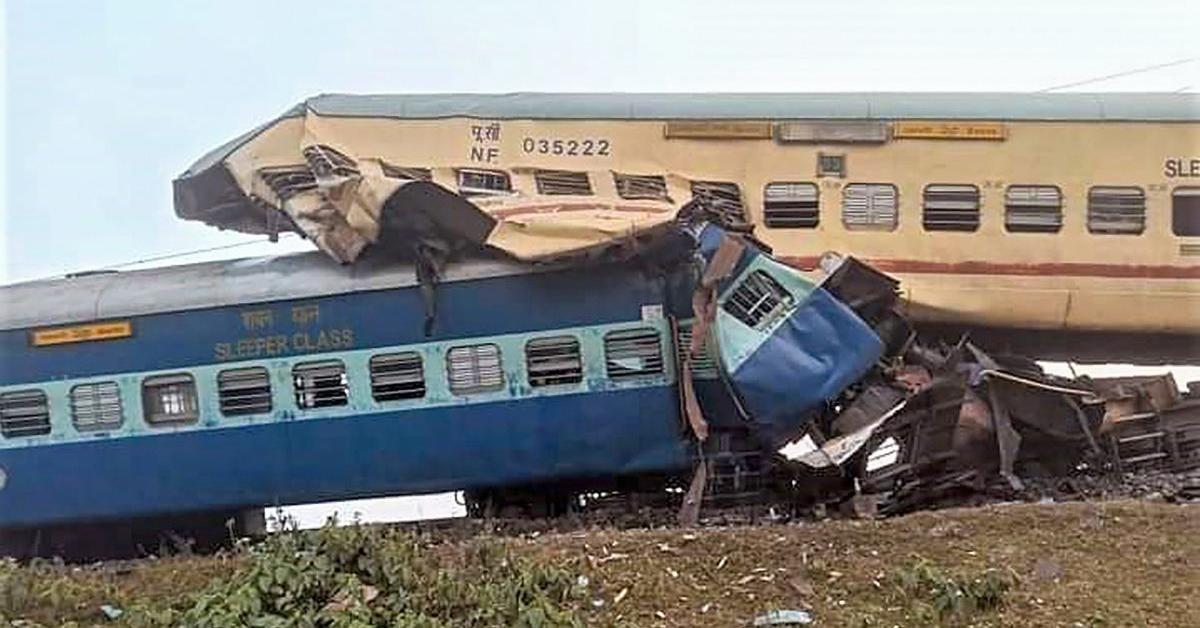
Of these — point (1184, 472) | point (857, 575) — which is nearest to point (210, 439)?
point (857, 575)

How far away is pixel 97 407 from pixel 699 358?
480cm


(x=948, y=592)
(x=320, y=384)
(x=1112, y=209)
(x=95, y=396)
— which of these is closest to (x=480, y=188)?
(x=320, y=384)

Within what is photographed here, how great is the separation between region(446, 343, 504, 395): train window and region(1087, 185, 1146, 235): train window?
5.41m

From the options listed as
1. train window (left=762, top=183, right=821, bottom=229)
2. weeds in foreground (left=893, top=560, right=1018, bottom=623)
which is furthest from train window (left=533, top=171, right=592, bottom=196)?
weeds in foreground (left=893, top=560, right=1018, bottom=623)

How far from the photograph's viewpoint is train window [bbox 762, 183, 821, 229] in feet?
39.3

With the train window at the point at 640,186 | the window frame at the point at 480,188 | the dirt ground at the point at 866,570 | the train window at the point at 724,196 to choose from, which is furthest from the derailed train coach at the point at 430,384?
the dirt ground at the point at 866,570

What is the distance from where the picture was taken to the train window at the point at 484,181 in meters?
11.9

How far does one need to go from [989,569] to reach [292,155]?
7.41 metres

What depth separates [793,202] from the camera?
12.0 m

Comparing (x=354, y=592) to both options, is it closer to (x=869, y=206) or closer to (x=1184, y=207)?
(x=869, y=206)

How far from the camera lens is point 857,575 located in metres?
7.66

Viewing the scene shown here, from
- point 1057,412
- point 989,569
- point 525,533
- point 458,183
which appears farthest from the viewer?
point 458,183

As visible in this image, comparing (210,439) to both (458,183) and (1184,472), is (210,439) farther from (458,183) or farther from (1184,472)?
(1184,472)

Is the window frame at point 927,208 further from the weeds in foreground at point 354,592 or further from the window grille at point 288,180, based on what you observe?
the weeds in foreground at point 354,592
